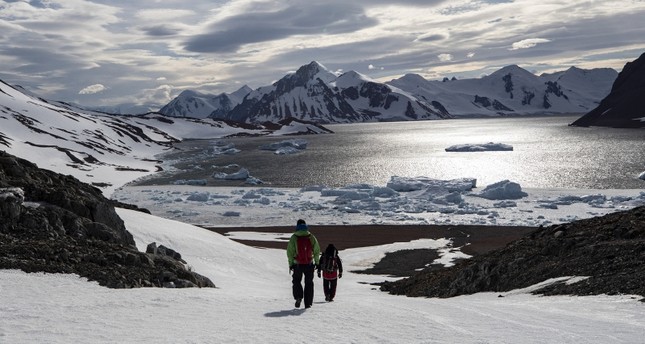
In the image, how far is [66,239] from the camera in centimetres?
1734

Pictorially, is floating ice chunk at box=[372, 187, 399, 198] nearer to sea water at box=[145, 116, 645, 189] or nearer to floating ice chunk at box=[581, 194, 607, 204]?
sea water at box=[145, 116, 645, 189]

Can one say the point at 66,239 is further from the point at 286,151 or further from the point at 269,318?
the point at 286,151

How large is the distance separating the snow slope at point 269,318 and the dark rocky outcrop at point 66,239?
40.4 inches

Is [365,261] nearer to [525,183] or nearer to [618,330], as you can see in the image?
[618,330]

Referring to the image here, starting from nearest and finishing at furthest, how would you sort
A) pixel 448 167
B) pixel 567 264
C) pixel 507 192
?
pixel 567 264, pixel 507 192, pixel 448 167

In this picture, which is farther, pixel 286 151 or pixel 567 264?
pixel 286 151

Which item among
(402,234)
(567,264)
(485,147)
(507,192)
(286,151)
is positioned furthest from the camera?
(286,151)

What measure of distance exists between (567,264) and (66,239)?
650 inches

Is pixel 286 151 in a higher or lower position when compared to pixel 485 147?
higher

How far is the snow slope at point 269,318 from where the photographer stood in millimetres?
9422

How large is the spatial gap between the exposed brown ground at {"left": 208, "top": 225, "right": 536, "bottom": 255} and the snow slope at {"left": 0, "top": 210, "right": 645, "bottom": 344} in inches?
1193

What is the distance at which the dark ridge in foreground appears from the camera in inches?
590

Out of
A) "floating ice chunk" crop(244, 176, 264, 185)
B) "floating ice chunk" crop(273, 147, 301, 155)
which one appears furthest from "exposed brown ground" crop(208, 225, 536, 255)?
"floating ice chunk" crop(273, 147, 301, 155)

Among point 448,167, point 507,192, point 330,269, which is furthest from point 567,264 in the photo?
point 448,167
